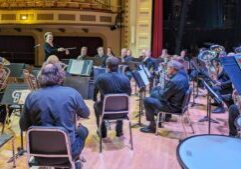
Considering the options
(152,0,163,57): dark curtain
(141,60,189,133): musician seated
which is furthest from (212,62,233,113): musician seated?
(152,0,163,57): dark curtain

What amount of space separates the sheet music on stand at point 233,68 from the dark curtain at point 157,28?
10025 millimetres

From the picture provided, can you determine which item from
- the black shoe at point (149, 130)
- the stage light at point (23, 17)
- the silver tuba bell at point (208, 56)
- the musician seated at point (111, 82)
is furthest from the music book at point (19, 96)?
the stage light at point (23, 17)

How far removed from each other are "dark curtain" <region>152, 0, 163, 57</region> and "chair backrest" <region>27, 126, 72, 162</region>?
1003 cm

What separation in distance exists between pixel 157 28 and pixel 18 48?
6.84 meters

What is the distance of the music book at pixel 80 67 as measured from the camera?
310 inches

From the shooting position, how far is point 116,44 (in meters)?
14.6

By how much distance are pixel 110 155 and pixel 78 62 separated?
3.69 metres

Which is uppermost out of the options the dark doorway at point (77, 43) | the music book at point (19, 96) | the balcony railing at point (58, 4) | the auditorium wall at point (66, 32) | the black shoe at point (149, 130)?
the balcony railing at point (58, 4)

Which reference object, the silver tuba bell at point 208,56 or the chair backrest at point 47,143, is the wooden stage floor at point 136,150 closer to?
the chair backrest at point 47,143

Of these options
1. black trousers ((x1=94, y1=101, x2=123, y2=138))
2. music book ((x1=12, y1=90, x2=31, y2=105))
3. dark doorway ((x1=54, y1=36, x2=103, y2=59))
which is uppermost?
dark doorway ((x1=54, y1=36, x2=103, y2=59))

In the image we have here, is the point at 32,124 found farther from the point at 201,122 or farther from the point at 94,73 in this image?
the point at 94,73

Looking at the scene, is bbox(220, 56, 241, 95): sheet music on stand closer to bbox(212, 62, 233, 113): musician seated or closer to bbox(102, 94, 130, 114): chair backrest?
bbox(102, 94, 130, 114): chair backrest

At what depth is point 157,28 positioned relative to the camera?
12.9 m

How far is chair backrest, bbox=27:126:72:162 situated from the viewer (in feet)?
10.1
